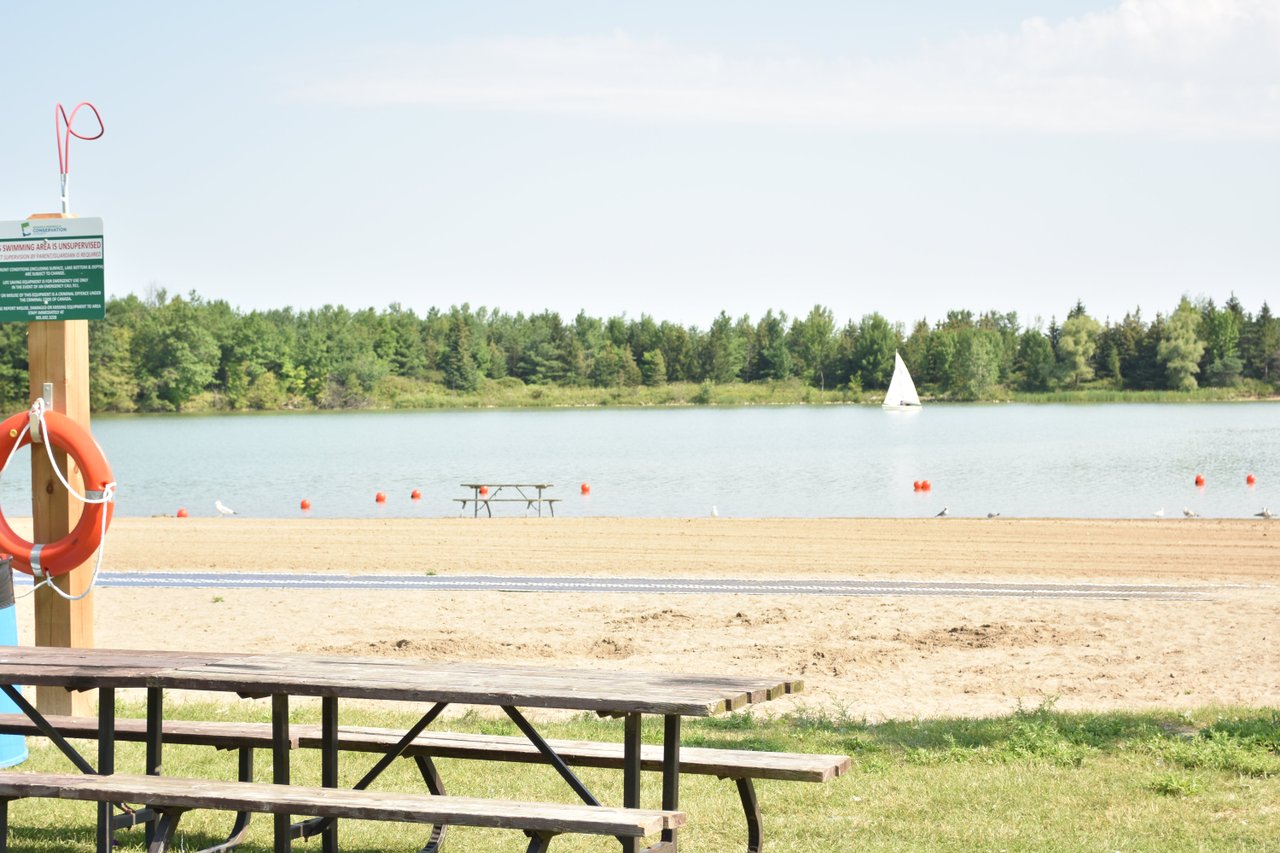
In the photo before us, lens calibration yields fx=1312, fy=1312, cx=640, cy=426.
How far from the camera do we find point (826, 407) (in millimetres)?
97625

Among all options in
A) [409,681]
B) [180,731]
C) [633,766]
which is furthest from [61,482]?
[633,766]

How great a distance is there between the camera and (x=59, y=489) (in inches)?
265

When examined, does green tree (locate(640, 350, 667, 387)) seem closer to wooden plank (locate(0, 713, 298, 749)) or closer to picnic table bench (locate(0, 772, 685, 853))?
wooden plank (locate(0, 713, 298, 749))

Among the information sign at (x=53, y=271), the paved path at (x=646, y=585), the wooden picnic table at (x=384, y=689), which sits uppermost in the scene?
the information sign at (x=53, y=271)

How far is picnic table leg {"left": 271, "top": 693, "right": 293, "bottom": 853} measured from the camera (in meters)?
4.19

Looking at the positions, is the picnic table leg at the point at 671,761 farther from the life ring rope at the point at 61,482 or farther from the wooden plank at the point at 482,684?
the life ring rope at the point at 61,482

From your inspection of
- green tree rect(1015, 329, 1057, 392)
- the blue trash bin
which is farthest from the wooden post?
green tree rect(1015, 329, 1057, 392)

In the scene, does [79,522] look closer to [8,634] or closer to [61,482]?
[61,482]

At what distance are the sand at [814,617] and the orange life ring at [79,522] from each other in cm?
319

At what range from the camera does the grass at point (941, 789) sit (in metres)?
4.65

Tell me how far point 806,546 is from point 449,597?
7737 millimetres

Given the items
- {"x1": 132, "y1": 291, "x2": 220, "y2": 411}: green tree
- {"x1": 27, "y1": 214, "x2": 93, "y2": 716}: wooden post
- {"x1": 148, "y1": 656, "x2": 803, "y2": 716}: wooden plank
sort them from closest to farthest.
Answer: {"x1": 148, "y1": 656, "x2": 803, "y2": 716}: wooden plank, {"x1": 27, "y1": 214, "x2": 93, "y2": 716}: wooden post, {"x1": 132, "y1": 291, "x2": 220, "y2": 411}: green tree

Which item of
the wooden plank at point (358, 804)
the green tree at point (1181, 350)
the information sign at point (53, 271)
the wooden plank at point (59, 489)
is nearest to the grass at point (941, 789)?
the wooden plank at point (59, 489)

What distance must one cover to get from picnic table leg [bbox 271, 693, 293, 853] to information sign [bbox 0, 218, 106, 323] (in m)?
3.14
